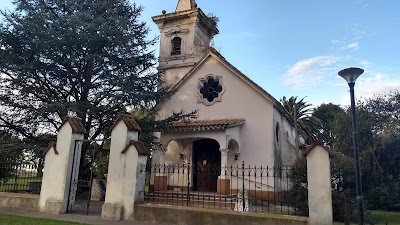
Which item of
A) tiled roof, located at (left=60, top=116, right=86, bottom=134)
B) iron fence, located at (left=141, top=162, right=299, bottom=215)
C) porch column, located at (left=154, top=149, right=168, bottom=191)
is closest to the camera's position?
tiled roof, located at (left=60, top=116, right=86, bottom=134)

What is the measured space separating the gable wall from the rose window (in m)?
0.25

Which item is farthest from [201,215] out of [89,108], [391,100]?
[391,100]

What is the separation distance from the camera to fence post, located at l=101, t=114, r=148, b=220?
370 inches

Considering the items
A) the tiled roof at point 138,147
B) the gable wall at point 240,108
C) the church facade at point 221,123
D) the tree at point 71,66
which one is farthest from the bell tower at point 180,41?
the tiled roof at point 138,147

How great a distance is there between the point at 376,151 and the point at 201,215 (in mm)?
19393

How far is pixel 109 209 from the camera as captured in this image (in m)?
9.51

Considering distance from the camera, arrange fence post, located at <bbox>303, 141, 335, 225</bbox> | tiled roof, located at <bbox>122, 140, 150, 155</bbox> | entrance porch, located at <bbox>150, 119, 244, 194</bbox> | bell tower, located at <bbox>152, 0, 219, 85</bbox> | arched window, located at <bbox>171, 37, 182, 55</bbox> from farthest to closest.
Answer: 1. arched window, located at <bbox>171, 37, 182, 55</bbox>
2. bell tower, located at <bbox>152, 0, 219, 85</bbox>
3. entrance porch, located at <bbox>150, 119, 244, 194</bbox>
4. tiled roof, located at <bbox>122, 140, 150, 155</bbox>
5. fence post, located at <bbox>303, 141, 335, 225</bbox>

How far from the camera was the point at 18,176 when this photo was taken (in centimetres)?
1227

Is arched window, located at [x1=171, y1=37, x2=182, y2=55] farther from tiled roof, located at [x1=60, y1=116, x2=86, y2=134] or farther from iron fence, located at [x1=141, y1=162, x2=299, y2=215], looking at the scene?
tiled roof, located at [x1=60, y1=116, x2=86, y2=134]

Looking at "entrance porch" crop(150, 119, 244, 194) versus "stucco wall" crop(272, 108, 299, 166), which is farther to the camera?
"stucco wall" crop(272, 108, 299, 166)

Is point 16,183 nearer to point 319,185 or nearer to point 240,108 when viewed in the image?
point 319,185

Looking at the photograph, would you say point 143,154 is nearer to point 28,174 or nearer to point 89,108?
point 28,174

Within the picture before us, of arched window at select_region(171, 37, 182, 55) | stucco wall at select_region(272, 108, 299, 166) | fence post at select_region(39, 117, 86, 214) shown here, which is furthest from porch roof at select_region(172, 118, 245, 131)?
fence post at select_region(39, 117, 86, 214)

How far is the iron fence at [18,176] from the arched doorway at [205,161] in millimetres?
8227
